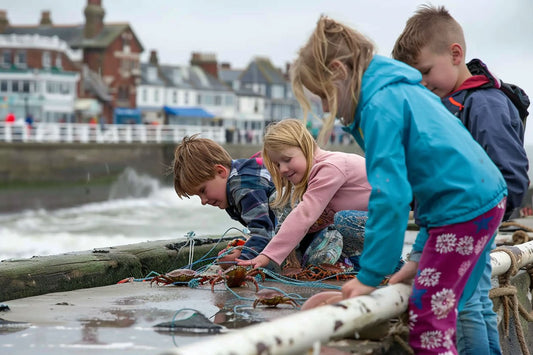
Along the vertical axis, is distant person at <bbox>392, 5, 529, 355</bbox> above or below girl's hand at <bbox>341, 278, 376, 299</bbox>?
above

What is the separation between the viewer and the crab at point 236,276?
4.81 metres

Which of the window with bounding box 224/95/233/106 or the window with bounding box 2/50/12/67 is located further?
the window with bounding box 224/95/233/106

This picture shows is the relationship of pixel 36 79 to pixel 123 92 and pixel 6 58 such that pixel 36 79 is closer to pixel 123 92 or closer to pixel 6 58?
pixel 6 58

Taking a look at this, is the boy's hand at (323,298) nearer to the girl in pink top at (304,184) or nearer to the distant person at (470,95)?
the distant person at (470,95)

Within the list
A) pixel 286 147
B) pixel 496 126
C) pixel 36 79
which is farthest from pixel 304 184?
pixel 36 79

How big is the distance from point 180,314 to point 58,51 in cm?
7145

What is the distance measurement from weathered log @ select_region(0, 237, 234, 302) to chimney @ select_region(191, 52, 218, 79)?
87.8 meters

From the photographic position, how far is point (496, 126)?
A: 3.94 metres

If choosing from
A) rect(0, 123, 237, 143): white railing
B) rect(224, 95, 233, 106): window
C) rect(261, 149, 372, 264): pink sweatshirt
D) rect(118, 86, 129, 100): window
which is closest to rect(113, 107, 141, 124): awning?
rect(118, 86, 129, 100): window

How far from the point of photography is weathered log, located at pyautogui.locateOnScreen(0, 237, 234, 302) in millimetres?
5047

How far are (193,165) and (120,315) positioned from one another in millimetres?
1560

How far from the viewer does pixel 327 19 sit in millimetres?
3264

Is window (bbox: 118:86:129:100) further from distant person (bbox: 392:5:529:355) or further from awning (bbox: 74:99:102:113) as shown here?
distant person (bbox: 392:5:529:355)

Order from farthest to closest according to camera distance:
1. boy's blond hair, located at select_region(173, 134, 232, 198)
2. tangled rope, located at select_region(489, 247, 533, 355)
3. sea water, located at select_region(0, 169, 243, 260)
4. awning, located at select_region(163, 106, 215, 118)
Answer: awning, located at select_region(163, 106, 215, 118) → sea water, located at select_region(0, 169, 243, 260) → boy's blond hair, located at select_region(173, 134, 232, 198) → tangled rope, located at select_region(489, 247, 533, 355)
